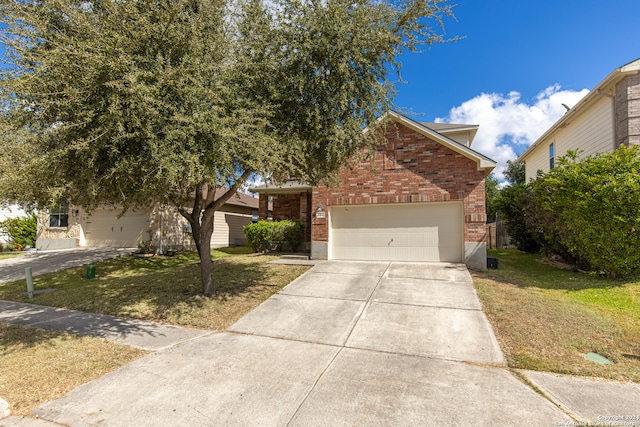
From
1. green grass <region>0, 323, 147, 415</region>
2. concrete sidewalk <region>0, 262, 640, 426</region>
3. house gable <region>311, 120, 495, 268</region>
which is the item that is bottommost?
concrete sidewalk <region>0, 262, 640, 426</region>

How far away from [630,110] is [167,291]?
14.4 meters

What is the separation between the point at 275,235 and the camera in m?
14.3

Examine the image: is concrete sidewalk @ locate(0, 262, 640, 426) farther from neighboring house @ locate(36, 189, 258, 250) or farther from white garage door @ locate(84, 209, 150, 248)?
white garage door @ locate(84, 209, 150, 248)

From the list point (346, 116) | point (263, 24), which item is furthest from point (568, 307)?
point (263, 24)

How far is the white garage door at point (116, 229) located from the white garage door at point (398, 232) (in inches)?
374

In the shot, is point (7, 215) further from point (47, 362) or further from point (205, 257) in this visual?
point (47, 362)

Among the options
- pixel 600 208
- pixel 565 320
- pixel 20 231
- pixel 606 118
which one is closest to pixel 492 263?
pixel 600 208

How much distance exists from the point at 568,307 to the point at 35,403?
27.1 feet

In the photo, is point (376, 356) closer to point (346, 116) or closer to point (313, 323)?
point (313, 323)

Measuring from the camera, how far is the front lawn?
430cm

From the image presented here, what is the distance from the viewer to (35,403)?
3.47 meters

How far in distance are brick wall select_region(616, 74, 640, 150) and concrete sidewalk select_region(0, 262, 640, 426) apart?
28.7 ft

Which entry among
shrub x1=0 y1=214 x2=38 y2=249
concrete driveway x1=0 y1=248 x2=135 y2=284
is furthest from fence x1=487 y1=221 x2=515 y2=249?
shrub x1=0 y1=214 x2=38 y2=249

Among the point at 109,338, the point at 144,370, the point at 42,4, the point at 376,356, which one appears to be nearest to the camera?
the point at 144,370
